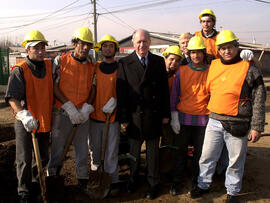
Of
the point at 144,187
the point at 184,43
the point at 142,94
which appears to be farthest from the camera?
the point at 184,43

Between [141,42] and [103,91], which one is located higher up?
[141,42]

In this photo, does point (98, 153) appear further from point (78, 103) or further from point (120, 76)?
point (120, 76)

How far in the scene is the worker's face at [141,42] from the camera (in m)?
2.92

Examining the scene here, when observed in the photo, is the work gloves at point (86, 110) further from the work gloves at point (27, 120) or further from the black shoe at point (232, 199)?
the black shoe at point (232, 199)

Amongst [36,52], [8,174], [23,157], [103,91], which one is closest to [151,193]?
[103,91]

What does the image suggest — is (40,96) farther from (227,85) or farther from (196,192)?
(196,192)

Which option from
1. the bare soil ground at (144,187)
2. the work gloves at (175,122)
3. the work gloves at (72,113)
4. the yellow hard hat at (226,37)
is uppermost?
the yellow hard hat at (226,37)

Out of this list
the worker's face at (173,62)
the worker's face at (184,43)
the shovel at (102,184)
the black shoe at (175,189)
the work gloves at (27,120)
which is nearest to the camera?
the work gloves at (27,120)

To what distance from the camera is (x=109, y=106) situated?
10.1 ft

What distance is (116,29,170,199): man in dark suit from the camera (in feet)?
9.80

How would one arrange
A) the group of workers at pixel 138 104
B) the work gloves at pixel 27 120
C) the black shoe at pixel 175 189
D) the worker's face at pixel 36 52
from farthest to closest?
the black shoe at pixel 175 189 → the worker's face at pixel 36 52 → the group of workers at pixel 138 104 → the work gloves at pixel 27 120

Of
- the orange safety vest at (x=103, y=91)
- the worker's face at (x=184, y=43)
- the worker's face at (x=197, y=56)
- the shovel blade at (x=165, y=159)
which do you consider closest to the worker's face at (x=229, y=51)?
the worker's face at (x=197, y=56)

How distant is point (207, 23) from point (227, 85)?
4.33 ft

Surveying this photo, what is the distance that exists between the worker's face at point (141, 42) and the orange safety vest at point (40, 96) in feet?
4.03
